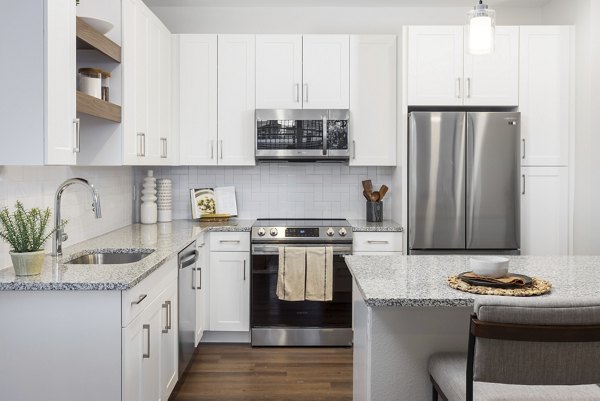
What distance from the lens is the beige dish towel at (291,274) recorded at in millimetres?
3867

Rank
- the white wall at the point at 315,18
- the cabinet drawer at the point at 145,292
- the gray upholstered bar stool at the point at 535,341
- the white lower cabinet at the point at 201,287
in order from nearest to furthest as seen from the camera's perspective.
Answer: the gray upholstered bar stool at the point at 535,341
the cabinet drawer at the point at 145,292
the white lower cabinet at the point at 201,287
the white wall at the point at 315,18

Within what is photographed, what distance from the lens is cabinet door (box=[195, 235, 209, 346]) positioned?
372 centimetres

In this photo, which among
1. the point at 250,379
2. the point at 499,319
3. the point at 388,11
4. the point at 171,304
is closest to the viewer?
the point at 499,319

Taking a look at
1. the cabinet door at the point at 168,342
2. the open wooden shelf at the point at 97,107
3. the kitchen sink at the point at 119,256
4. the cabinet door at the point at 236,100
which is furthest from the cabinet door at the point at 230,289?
the open wooden shelf at the point at 97,107

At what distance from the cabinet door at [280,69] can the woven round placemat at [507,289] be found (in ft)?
8.64

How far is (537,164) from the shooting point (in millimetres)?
4035

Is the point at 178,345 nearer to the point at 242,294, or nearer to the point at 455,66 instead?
the point at 242,294

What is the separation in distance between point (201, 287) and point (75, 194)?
3.72 ft

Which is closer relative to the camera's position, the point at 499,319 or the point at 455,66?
the point at 499,319

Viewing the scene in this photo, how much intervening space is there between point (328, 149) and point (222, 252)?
117cm

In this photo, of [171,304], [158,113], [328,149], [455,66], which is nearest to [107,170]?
[158,113]

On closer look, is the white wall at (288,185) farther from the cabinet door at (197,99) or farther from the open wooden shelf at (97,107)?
the open wooden shelf at (97,107)

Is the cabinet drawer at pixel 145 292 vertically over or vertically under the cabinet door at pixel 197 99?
under

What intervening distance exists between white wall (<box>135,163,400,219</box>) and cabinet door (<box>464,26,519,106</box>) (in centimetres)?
117
